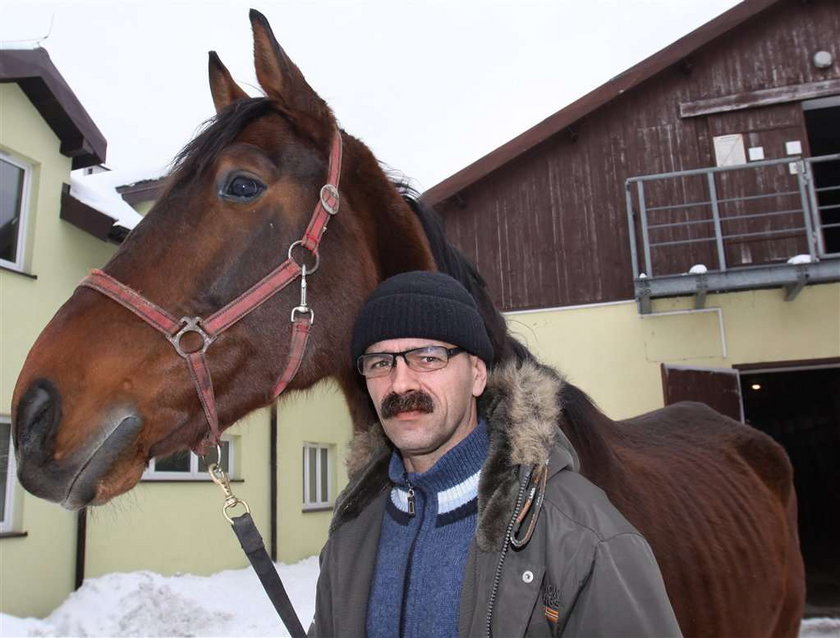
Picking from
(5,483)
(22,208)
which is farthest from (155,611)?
(22,208)

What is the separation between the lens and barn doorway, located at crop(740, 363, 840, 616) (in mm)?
13477

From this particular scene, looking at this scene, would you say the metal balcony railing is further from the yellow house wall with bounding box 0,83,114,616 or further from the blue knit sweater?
the blue knit sweater

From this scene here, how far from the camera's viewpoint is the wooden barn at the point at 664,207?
8.49 metres

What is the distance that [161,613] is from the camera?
654 cm

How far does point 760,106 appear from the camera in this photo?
9312 mm

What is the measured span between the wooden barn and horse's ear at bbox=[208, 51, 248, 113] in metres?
6.77

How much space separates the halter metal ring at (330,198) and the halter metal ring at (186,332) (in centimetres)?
53

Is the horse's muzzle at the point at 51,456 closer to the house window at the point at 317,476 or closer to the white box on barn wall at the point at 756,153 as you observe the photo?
the white box on barn wall at the point at 756,153

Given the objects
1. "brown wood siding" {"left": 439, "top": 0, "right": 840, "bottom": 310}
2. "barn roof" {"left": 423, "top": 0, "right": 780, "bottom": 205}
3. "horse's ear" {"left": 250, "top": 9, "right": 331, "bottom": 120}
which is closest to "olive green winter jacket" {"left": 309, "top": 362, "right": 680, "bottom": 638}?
"horse's ear" {"left": 250, "top": 9, "right": 331, "bottom": 120}

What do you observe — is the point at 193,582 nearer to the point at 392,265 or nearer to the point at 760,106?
the point at 392,265

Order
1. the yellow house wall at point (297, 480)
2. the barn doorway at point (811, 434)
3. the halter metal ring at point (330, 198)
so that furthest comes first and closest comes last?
the barn doorway at point (811, 434)
the yellow house wall at point (297, 480)
the halter metal ring at point (330, 198)

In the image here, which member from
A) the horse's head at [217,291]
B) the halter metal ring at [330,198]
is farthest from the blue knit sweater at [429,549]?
the halter metal ring at [330,198]

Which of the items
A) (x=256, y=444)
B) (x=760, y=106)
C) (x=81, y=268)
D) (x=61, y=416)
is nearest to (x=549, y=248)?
(x=760, y=106)

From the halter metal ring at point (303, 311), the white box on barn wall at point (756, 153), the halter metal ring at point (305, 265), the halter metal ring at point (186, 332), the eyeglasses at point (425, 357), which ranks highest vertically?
the white box on barn wall at point (756, 153)
